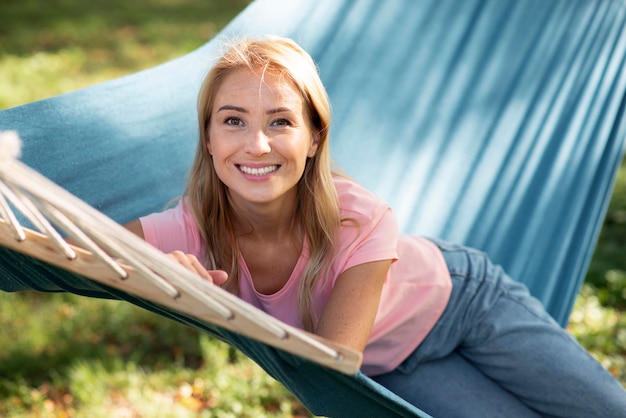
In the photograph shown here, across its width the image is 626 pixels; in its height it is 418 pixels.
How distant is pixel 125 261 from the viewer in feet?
3.82

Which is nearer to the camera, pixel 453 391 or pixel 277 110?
pixel 277 110

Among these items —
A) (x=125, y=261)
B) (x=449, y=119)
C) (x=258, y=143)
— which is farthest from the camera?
(x=449, y=119)

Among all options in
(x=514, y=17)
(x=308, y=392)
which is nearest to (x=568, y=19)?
(x=514, y=17)

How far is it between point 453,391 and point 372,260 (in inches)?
15.7

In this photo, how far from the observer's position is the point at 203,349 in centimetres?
270

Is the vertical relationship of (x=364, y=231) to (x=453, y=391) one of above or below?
above

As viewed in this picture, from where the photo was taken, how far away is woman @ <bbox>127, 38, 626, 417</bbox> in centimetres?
162

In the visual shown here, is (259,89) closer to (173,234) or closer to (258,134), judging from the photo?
(258,134)

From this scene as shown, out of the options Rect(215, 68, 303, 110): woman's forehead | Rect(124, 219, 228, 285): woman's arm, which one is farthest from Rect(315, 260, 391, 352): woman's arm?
Rect(215, 68, 303, 110): woman's forehead

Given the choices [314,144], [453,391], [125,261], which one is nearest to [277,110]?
[314,144]

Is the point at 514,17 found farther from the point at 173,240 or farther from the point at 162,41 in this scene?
the point at 162,41

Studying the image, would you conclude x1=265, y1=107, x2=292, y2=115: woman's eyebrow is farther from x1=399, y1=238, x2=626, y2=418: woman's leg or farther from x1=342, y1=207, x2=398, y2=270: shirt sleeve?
x1=399, y1=238, x2=626, y2=418: woman's leg

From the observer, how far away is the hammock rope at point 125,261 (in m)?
1.08

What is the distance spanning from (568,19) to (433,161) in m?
0.64
